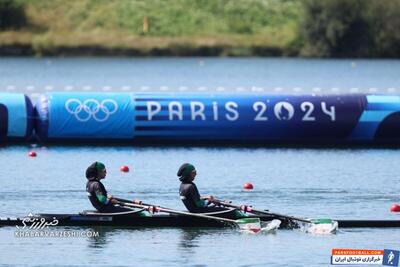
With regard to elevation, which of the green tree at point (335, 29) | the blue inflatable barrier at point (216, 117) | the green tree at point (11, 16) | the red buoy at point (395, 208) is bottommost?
the red buoy at point (395, 208)

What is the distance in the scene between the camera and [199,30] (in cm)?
10606

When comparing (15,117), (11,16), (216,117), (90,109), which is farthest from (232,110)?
(11,16)

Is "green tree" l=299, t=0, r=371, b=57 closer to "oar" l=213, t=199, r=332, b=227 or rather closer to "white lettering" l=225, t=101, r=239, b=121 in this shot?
"white lettering" l=225, t=101, r=239, b=121

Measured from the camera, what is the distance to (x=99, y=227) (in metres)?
31.0

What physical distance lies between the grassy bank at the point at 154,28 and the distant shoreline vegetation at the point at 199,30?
3.0 inches

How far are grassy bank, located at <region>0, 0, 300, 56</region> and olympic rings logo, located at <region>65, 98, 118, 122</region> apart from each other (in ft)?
186

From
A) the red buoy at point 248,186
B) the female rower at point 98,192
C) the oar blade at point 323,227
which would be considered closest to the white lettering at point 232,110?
the red buoy at point 248,186

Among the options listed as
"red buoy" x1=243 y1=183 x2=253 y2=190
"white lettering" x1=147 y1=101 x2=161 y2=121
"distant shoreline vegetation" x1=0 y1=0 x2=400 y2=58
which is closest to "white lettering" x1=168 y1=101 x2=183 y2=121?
"white lettering" x1=147 y1=101 x2=161 y2=121

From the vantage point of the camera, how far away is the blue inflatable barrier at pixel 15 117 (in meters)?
45.5

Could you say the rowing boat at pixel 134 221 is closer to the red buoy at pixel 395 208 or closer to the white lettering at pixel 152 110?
the red buoy at pixel 395 208

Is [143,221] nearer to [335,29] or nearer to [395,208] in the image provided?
[395,208]

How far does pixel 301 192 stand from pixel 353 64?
63.3 metres

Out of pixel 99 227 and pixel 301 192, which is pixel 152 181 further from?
pixel 99 227

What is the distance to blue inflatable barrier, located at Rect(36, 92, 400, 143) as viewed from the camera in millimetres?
45938
